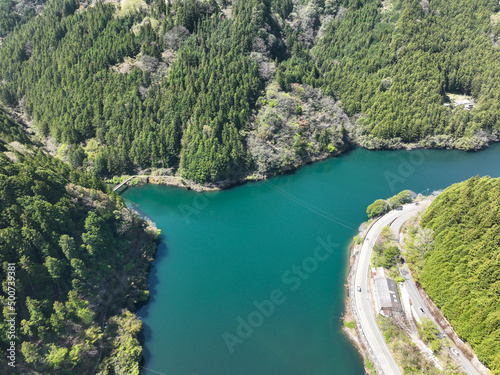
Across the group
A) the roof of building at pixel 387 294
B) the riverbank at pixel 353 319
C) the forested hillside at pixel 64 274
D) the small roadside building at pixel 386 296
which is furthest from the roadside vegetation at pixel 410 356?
the forested hillside at pixel 64 274

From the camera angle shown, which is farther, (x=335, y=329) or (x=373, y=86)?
(x=373, y=86)

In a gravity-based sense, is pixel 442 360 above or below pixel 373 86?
below

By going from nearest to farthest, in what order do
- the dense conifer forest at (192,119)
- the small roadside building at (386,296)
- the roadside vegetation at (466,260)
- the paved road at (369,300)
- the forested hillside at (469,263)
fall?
the forested hillside at (469,263)
the roadside vegetation at (466,260)
the paved road at (369,300)
the dense conifer forest at (192,119)
the small roadside building at (386,296)

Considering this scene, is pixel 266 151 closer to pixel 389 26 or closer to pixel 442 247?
pixel 442 247

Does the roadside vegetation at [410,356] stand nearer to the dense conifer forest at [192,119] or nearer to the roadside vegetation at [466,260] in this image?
the roadside vegetation at [466,260]

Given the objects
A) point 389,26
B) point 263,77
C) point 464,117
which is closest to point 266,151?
point 263,77

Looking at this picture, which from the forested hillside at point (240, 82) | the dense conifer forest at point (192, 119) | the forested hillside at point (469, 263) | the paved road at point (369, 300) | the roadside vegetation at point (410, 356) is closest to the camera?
the forested hillside at point (469, 263)
